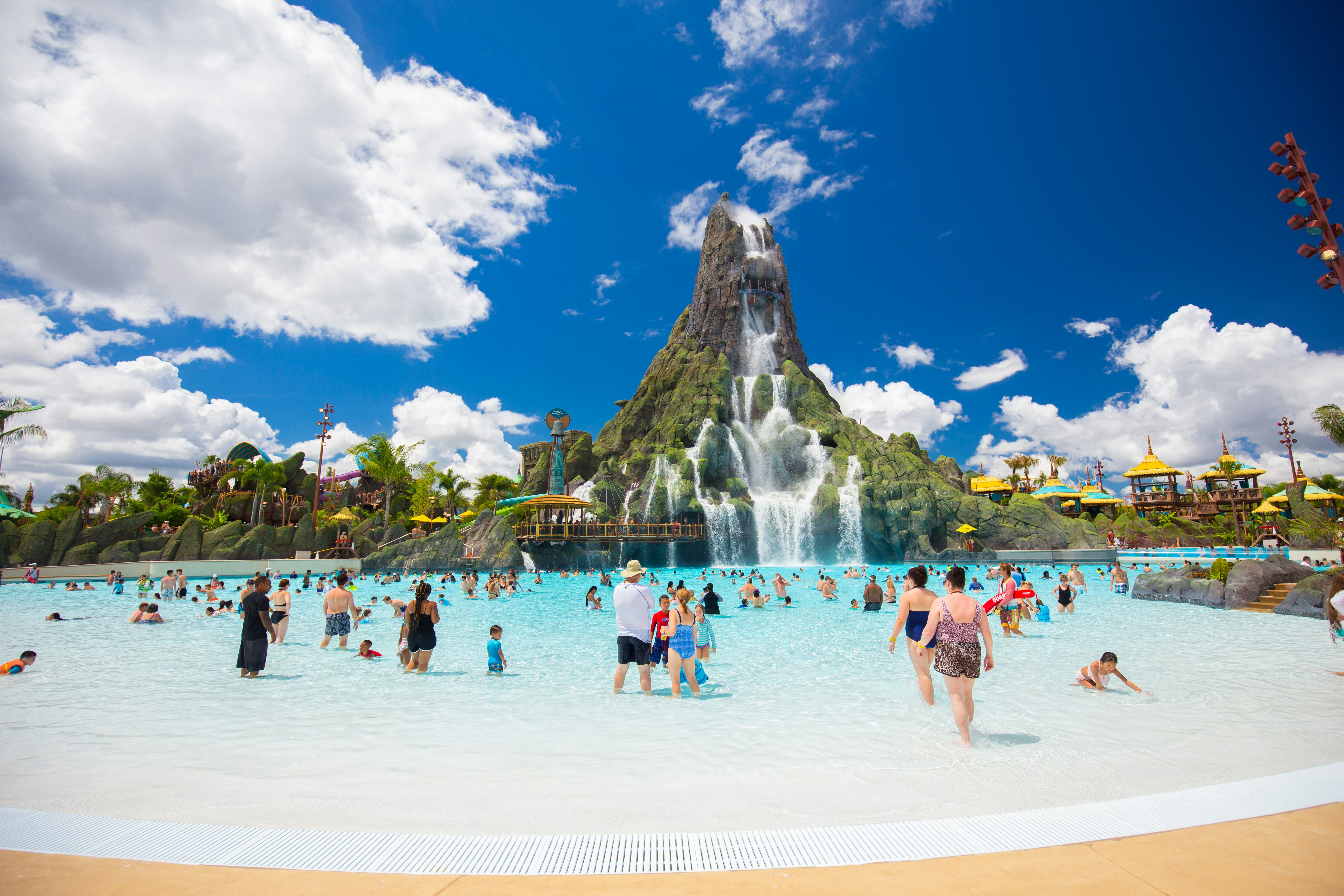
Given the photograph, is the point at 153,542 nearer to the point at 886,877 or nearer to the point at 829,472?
the point at 829,472

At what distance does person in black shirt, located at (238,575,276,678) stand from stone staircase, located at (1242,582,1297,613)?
21595 mm

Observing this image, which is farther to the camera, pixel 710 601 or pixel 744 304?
pixel 744 304

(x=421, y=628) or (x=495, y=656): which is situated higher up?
(x=421, y=628)

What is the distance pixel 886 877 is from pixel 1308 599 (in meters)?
18.2

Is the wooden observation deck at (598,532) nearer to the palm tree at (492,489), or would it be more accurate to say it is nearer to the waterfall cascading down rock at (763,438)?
the waterfall cascading down rock at (763,438)

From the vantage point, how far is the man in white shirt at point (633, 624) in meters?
8.27

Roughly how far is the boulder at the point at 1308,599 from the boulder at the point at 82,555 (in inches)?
2202

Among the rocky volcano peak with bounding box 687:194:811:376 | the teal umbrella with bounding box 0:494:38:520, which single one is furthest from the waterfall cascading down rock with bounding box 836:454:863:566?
the teal umbrella with bounding box 0:494:38:520

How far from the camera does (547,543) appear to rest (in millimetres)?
43031

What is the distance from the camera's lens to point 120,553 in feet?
134

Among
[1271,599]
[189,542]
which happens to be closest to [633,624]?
[1271,599]

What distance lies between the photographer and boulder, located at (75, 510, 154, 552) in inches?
1624

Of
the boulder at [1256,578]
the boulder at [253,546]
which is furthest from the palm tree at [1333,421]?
the boulder at [253,546]

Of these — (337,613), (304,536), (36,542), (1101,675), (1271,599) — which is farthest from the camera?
(304,536)
